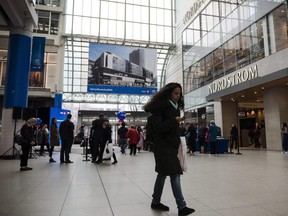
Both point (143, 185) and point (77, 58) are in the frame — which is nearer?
point (143, 185)

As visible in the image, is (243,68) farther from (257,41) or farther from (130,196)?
(130,196)

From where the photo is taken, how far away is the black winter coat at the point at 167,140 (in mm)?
2986

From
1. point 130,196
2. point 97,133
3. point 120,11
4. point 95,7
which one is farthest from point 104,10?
point 130,196

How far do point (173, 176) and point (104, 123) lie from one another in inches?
247

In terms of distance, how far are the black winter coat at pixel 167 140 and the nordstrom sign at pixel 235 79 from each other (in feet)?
46.3

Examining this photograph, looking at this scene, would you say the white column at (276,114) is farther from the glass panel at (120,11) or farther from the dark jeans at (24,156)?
the glass panel at (120,11)

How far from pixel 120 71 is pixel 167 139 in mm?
20255

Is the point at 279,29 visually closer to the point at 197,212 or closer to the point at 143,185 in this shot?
the point at 143,185

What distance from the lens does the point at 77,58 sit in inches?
1293

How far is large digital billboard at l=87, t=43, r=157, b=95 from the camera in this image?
2202 cm

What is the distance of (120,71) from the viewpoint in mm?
22859

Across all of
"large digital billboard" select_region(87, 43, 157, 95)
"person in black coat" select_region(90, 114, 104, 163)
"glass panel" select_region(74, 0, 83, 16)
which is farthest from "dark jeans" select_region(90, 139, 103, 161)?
"glass panel" select_region(74, 0, 83, 16)

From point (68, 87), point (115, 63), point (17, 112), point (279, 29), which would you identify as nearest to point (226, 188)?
point (17, 112)

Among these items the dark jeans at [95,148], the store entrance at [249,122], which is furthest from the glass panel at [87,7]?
the dark jeans at [95,148]
